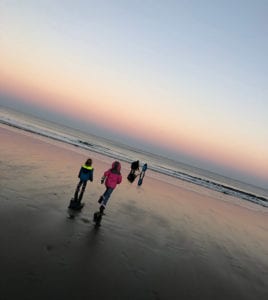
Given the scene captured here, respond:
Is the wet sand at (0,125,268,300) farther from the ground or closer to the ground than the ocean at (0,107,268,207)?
closer to the ground

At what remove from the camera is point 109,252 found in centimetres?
727

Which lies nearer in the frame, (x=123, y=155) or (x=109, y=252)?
(x=109, y=252)

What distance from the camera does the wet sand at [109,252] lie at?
5.28 metres

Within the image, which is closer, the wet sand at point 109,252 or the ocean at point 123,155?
the wet sand at point 109,252

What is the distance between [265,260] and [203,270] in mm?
4708

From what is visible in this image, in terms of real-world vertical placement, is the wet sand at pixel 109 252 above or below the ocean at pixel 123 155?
below

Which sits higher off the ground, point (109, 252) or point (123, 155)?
point (123, 155)

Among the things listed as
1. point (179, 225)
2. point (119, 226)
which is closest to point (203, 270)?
point (119, 226)

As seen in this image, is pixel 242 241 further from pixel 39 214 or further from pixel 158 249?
pixel 39 214

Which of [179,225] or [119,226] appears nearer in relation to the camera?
[119,226]

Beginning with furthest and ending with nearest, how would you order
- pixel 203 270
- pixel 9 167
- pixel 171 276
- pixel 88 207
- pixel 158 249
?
pixel 9 167 → pixel 88 207 → pixel 158 249 → pixel 203 270 → pixel 171 276

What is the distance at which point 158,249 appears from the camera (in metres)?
8.61

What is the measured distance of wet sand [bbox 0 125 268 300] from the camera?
528cm

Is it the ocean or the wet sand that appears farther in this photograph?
the ocean
